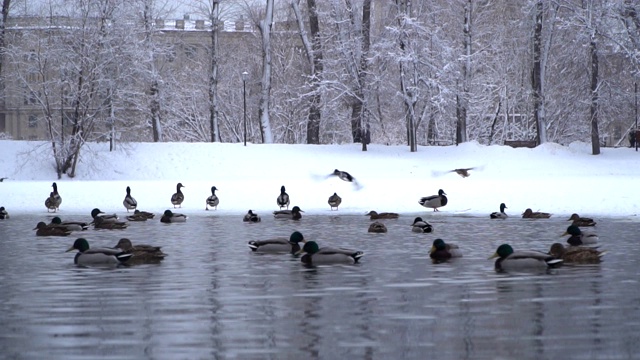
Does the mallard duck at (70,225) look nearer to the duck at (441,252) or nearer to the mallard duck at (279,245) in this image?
the mallard duck at (279,245)

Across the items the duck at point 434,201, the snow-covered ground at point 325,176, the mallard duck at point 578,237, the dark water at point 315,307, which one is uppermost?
the snow-covered ground at point 325,176

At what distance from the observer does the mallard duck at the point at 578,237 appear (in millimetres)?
21938

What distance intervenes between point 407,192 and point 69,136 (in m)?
20.2

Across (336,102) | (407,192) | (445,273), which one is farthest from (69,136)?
(445,273)

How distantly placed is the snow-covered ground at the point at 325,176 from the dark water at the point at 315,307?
1596cm

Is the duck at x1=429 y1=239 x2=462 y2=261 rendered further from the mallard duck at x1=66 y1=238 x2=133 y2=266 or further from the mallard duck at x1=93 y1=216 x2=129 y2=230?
the mallard duck at x1=93 y1=216 x2=129 y2=230

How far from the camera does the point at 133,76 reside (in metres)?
57.9

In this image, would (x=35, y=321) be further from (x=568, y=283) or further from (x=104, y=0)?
(x=104, y=0)

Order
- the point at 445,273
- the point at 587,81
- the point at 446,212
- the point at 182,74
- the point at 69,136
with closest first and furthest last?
1. the point at 445,273
2. the point at 446,212
3. the point at 69,136
4. the point at 587,81
5. the point at 182,74

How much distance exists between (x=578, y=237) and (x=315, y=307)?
10.1 m

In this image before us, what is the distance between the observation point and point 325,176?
3972 centimetres

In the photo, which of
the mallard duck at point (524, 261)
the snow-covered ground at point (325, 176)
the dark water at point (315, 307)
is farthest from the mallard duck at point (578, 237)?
the snow-covered ground at point (325, 176)

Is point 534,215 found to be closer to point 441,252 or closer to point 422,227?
point 422,227

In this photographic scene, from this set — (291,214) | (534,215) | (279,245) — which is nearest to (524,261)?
(279,245)
